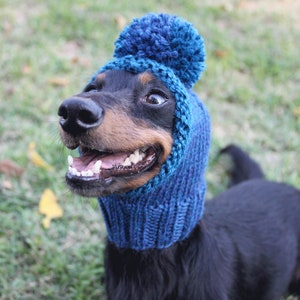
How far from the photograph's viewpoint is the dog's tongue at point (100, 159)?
5.86 feet

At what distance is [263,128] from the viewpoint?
13.6 ft

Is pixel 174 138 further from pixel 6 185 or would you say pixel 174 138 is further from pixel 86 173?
pixel 6 185

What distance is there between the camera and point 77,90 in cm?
427

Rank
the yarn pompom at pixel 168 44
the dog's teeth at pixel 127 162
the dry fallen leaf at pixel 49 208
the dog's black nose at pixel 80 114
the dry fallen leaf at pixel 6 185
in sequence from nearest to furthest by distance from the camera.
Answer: the dog's black nose at pixel 80 114 < the dog's teeth at pixel 127 162 < the yarn pompom at pixel 168 44 < the dry fallen leaf at pixel 49 208 < the dry fallen leaf at pixel 6 185

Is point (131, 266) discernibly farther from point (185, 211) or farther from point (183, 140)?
point (183, 140)

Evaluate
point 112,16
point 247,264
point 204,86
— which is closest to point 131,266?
point 247,264

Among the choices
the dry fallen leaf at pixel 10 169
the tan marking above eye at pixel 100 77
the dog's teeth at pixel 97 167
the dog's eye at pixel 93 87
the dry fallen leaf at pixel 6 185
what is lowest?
the dry fallen leaf at pixel 6 185

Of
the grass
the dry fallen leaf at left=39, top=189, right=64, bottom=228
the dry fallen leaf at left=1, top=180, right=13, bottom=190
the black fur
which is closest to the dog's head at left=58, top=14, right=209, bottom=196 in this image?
the black fur

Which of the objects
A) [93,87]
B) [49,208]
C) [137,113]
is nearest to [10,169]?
[49,208]

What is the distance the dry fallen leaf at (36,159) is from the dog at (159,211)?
1.32m

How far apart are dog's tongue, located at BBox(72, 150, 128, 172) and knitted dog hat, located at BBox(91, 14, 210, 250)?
16 cm

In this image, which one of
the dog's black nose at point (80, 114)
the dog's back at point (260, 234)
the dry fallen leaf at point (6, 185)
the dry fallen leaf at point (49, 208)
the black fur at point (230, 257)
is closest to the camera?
the dog's black nose at point (80, 114)

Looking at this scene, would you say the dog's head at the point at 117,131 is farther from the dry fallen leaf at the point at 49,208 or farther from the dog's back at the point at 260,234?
the dry fallen leaf at the point at 49,208

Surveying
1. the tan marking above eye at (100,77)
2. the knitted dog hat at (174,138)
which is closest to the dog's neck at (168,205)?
the knitted dog hat at (174,138)
